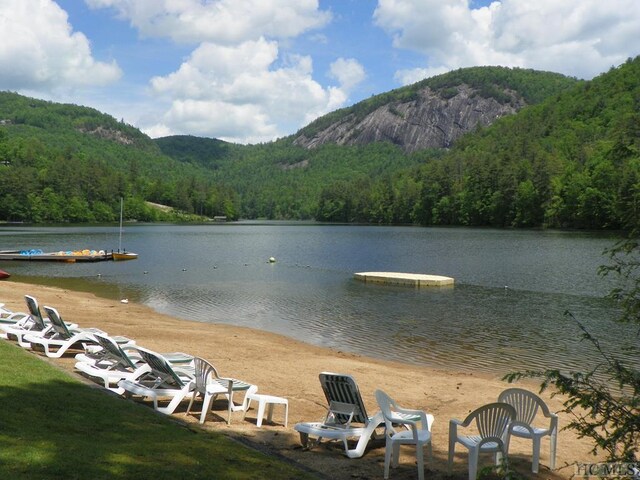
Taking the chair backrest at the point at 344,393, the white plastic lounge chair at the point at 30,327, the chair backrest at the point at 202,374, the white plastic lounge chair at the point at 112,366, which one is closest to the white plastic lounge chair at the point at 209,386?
the chair backrest at the point at 202,374

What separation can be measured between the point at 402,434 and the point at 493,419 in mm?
1141

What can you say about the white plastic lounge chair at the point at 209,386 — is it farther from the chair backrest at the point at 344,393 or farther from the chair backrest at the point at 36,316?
the chair backrest at the point at 36,316

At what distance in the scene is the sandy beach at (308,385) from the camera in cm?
788

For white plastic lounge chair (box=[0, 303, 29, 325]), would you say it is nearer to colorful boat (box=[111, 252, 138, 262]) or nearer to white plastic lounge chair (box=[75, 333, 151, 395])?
white plastic lounge chair (box=[75, 333, 151, 395])

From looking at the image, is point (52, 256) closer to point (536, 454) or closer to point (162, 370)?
point (162, 370)

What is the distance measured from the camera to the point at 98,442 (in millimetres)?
6602

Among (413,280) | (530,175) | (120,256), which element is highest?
(530,175)

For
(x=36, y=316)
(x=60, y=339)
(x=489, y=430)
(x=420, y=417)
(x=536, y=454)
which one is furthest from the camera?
(x=36, y=316)

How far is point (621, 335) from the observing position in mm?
21609

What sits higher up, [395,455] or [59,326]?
[59,326]

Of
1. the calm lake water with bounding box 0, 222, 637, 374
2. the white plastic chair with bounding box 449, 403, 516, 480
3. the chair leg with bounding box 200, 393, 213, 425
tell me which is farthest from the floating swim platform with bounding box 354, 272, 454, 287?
the white plastic chair with bounding box 449, 403, 516, 480

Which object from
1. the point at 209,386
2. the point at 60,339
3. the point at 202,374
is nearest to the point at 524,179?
the point at 60,339

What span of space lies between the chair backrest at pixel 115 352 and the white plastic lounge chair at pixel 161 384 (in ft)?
1.17

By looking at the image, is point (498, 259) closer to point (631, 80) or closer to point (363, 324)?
point (363, 324)
